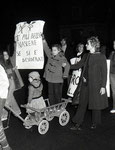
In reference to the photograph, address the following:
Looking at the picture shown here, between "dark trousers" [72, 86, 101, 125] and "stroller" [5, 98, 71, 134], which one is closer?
"stroller" [5, 98, 71, 134]

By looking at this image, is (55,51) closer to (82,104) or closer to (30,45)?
(30,45)

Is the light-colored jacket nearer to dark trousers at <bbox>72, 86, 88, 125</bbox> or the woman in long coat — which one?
the woman in long coat

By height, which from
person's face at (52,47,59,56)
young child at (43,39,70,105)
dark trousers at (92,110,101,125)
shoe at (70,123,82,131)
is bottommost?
shoe at (70,123,82,131)

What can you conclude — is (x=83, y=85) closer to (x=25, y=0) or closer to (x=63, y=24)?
(x=25, y=0)

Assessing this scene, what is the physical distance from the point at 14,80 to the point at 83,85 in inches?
73.7

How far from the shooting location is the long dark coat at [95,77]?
664 centimetres

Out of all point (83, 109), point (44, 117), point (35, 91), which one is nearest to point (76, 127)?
point (83, 109)

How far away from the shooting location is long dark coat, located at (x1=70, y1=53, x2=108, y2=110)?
664 cm

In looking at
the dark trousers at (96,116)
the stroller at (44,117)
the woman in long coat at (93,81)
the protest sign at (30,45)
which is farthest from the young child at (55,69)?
the dark trousers at (96,116)

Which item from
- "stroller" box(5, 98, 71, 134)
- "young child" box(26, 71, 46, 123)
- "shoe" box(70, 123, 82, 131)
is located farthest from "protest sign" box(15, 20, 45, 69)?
"shoe" box(70, 123, 82, 131)

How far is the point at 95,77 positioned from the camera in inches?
262

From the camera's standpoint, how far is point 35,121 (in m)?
6.64

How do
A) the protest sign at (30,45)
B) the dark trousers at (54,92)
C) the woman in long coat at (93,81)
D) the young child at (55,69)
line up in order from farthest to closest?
1. the dark trousers at (54,92)
2. the young child at (55,69)
3. the protest sign at (30,45)
4. the woman in long coat at (93,81)

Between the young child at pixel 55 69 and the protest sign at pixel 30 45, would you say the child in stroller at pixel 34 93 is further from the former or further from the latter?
the young child at pixel 55 69
